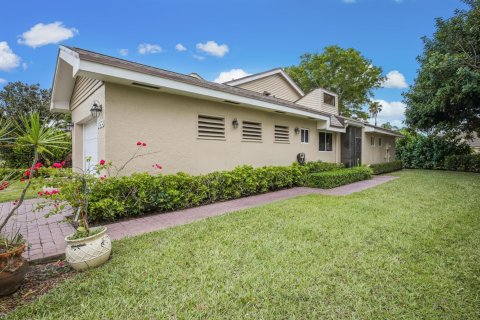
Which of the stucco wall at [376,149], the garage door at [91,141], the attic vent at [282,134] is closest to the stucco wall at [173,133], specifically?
the attic vent at [282,134]

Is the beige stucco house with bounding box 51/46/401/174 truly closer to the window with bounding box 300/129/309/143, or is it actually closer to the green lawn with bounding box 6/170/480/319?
the window with bounding box 300/129/309/143

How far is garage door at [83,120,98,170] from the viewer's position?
7516 millimetres

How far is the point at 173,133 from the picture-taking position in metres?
7.18

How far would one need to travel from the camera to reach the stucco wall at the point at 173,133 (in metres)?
6.17

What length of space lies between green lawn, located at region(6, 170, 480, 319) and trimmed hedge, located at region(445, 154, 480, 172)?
17199mm

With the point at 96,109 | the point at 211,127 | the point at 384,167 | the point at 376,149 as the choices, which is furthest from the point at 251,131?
the point at 376,149

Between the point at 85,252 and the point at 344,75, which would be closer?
the point at 85,252

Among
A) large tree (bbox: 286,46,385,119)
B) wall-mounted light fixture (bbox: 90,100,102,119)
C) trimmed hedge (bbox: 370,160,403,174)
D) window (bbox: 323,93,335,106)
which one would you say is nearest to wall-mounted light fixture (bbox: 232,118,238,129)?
wall-mounted light fixture (bbox: 90,100,102,119)

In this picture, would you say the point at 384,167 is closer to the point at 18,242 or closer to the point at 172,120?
the point at 172,120

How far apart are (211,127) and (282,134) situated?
A: 417cm

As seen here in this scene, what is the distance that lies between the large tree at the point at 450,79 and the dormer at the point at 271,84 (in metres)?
7.89

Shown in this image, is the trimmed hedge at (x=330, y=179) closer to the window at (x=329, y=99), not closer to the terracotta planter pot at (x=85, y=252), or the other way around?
the window at (x=329, y=99)

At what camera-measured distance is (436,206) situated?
21.7ft

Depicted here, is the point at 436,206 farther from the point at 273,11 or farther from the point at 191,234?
the point at 273,11
